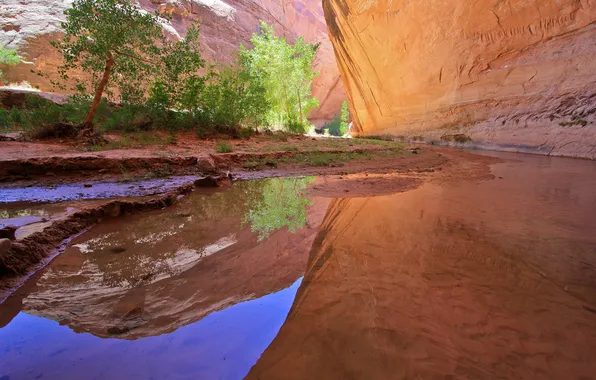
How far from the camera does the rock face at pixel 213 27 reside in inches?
754

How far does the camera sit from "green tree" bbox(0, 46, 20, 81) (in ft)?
55.3

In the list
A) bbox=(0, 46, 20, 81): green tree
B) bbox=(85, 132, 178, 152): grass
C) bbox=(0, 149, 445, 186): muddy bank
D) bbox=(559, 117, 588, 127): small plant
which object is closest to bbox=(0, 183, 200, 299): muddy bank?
bbox=(0, 149, 445, 186): muddy bank

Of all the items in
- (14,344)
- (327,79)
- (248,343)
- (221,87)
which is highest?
(327,79)

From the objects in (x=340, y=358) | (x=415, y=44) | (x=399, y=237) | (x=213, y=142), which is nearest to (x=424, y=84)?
(x=415, y=44)

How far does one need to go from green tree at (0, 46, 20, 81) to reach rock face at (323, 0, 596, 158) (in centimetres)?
2082

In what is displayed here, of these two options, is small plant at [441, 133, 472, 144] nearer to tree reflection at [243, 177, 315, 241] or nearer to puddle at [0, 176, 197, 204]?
tree reflection at [243, 177, 315, 241]

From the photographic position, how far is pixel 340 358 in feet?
4.02

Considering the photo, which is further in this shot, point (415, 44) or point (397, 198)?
point (415, 44)

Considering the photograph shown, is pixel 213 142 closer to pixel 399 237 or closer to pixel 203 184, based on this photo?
pixel 203 184

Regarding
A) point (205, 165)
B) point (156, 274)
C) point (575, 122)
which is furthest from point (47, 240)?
point (575, 122)

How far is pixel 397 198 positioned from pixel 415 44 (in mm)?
16486

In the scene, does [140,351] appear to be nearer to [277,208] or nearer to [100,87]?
[277,208]

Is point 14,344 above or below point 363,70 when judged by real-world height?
below

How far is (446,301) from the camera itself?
1.62m
